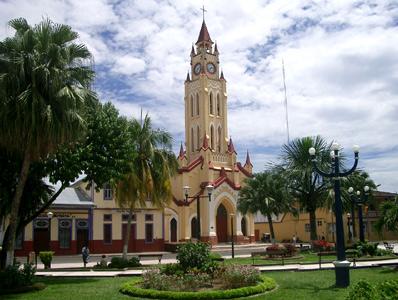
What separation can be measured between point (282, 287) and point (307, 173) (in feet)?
63.1

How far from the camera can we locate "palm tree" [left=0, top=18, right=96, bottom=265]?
1692 cm

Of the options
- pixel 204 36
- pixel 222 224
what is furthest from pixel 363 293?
pixel 204 36

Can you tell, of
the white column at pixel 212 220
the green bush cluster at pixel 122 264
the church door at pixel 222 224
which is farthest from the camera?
the church door at pixel 222 224

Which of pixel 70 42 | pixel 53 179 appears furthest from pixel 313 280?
pixel 70 42

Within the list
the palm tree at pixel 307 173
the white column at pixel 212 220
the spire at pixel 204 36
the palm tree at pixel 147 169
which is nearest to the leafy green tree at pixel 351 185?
the palm tree at pixel 307 173

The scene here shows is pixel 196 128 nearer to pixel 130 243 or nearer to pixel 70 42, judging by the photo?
pixel 130 243

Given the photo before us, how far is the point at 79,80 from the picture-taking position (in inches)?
768

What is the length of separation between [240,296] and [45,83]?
10.2m

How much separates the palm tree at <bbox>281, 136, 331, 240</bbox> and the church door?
19154 millimetres

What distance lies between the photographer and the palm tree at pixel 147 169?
1124 inches

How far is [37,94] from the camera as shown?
678 inches

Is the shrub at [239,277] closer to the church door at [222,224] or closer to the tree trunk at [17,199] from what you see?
the tree trunk at [17,199]

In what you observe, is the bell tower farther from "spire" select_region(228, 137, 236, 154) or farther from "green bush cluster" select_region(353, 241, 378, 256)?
"green bush cluster" select_region(353, 241, 378, 256)

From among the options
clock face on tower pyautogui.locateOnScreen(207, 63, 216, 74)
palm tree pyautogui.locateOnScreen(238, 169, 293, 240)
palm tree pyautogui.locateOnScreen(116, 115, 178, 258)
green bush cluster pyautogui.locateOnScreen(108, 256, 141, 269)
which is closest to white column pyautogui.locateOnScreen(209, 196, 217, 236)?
palm tree pyautogui.locateOnScreen(238, 169, 293, 240)
